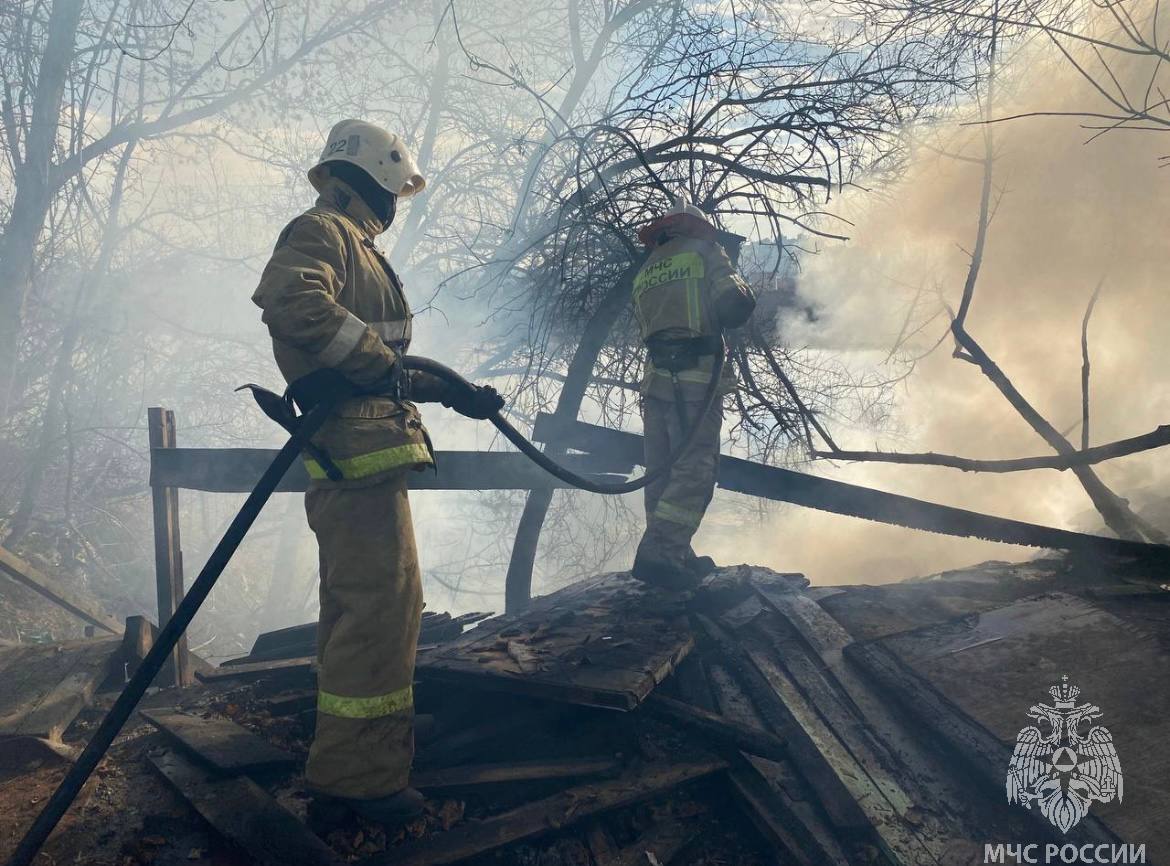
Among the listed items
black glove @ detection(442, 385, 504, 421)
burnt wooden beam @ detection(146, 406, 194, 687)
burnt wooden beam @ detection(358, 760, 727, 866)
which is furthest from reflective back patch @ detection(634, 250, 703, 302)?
burnt wooden beam @ detection(146, 406, 194, 687)

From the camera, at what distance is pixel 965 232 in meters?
8.98

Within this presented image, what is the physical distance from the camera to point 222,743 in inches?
107

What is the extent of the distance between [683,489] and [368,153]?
2.57 metres

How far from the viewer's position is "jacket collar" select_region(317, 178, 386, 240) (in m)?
2.69

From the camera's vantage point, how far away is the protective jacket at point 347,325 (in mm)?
2273

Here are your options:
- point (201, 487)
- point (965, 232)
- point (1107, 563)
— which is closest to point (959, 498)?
point (965, 232)

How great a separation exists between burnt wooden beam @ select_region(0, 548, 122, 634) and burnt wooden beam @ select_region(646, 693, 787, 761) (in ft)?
20.6

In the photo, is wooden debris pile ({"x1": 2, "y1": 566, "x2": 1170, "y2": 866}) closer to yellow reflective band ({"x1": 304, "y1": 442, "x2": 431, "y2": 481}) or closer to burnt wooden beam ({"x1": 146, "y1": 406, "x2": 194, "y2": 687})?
burnt wooden beam ({"x1": 146, "y1": 406, "x2": 194, "y2": 687})

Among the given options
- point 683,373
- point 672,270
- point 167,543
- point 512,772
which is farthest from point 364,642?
point 672,270

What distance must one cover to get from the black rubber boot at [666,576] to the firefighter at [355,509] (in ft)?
6.50

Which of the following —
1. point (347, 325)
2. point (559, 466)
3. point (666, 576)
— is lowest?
point (666, 576)

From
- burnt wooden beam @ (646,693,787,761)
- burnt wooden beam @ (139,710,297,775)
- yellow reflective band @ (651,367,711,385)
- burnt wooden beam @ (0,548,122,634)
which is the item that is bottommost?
burnt wooden beam @ (0,548,122,634)

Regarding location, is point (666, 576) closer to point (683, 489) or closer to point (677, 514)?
point (677, 514)

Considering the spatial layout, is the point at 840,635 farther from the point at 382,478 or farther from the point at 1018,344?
the point at 1018,344
